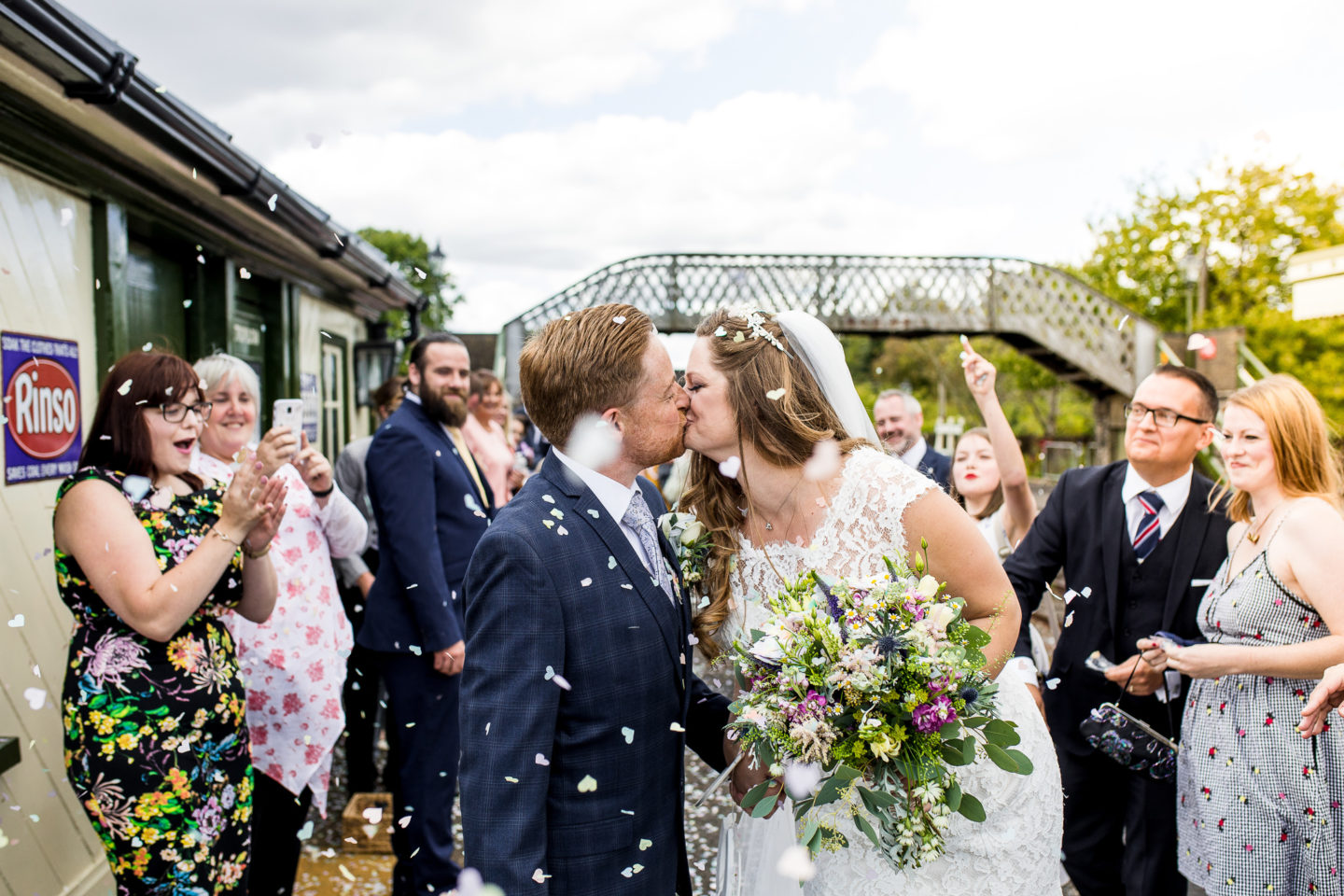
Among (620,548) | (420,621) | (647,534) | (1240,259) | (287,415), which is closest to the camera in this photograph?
(620,548)

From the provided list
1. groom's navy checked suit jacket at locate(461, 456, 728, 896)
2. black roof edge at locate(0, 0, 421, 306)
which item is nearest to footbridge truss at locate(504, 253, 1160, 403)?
black roof edge at locate(0, 0, 421, 306)

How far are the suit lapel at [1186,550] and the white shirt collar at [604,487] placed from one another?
2285 millimetres

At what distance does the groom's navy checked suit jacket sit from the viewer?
5.52 feet

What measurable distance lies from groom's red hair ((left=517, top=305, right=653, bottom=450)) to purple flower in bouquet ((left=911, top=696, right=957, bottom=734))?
0.92 metres

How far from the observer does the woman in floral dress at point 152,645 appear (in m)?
2.42

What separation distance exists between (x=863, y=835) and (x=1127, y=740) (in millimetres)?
1372

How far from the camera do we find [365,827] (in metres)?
4.64

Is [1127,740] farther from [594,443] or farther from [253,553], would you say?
[253,553]

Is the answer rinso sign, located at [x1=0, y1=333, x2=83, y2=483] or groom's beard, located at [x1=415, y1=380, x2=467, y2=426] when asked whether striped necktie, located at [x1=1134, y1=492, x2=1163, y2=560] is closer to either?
groom's beard, located at [x1=415, y1=380, x2=467, y2=426]

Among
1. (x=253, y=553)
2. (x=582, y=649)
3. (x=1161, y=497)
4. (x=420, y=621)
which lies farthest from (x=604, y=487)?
(x=1161, y=497)

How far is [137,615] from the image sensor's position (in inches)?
94.5

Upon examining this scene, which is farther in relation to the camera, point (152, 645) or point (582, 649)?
point (152, 645)

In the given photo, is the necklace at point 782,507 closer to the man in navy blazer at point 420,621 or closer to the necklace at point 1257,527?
the necklace at point 1257,527

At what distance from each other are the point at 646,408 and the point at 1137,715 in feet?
8.11
